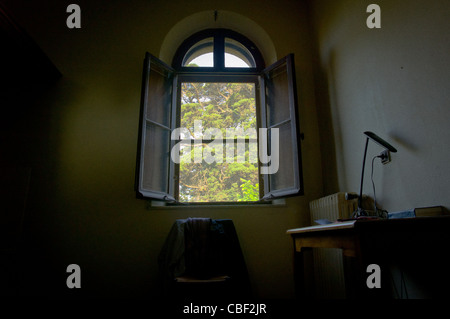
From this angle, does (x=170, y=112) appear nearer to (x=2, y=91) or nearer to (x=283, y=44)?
(x=283, y=44)

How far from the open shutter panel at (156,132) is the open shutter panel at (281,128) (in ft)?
3.39

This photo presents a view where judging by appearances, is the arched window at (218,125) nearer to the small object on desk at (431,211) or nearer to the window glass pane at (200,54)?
the window glass pane at (200,54)

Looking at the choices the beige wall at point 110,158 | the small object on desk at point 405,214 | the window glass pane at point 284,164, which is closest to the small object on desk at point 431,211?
the small object on desk at point 405,214

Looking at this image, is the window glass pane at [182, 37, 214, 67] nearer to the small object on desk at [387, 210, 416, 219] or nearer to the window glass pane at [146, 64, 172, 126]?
the window glass pane at [146, 64, 172, 126]

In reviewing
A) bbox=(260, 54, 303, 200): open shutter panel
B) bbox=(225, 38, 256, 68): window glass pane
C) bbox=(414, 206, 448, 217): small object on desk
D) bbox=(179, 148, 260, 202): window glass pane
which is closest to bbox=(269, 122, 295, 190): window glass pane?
bbox=(260, 54, 303, 200): open shutter panel

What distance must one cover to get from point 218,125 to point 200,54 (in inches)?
A: 37.8

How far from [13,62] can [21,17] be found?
85 centimetres

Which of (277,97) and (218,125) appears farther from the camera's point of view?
(218,125)

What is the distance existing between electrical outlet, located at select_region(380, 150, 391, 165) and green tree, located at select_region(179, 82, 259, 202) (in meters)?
1.54

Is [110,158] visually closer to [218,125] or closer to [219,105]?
[218,125]

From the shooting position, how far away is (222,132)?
3469 millimetres

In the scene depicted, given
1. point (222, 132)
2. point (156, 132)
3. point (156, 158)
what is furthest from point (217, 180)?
point (156, 132)

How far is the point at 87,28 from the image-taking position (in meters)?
3.32

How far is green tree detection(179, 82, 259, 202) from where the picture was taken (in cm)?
329
